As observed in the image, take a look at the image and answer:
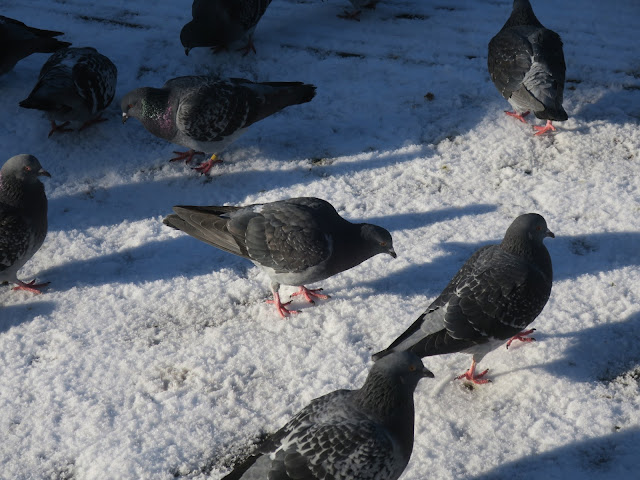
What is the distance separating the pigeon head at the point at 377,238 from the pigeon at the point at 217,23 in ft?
10.4

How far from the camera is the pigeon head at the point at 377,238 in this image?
4.79 m

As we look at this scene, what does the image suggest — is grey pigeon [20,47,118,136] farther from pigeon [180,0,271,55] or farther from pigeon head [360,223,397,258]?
pigeon head [360,223,397,258]

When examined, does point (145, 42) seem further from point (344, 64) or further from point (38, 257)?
point (38, 257)

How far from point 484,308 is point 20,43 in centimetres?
518

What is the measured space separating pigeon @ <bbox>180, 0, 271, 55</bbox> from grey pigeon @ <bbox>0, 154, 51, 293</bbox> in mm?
2367

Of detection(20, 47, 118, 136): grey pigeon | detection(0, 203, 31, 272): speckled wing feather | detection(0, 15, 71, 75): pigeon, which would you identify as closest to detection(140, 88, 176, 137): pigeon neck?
detection(20, 47, 118, 136): grey pigeon

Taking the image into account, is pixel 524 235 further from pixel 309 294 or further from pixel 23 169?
pixel 23 169

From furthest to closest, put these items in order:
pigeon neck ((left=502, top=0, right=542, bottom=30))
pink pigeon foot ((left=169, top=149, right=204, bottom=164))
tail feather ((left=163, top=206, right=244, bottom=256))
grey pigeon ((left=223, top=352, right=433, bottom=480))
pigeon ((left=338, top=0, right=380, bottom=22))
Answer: pigeon ((left=338, top=0, right=380, bottom=22))
pigeon neck ((left=502, top=0, right=542, bottom=30))
pink pigeon foot ((left=169, top=149, right=204, bottom=164))
tail feather ((left=163, top=206, right=244, bottom=256))
grey pigeon ((left=223, top=352, right=433, bottom=480))

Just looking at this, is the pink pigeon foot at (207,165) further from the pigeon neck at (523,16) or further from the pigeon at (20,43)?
the pigeon neck at (523,16)

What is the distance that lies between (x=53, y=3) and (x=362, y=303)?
5640 mm

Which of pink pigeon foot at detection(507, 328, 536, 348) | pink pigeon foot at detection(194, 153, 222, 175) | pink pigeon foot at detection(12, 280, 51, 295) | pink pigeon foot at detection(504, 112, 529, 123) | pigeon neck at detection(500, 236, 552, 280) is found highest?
pink pigeon foot at detection(504, 112, 529, 123)

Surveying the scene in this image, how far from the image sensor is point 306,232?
4.70 metres

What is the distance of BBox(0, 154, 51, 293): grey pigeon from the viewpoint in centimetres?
491

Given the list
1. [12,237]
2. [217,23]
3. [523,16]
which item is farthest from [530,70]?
[12,237]
